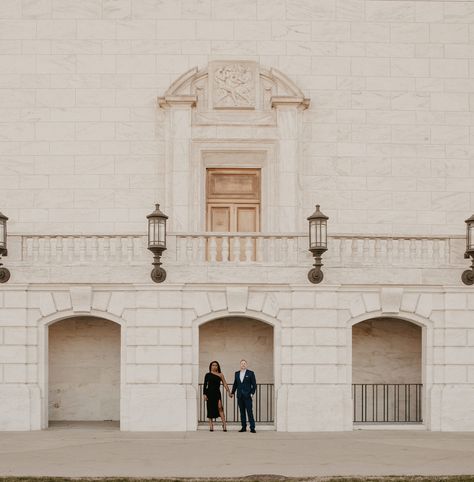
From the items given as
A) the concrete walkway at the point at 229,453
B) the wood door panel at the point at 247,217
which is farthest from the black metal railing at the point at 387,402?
the wood door panel at the point at 247,217

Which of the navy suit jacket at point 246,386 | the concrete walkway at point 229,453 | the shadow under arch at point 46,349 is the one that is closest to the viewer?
the concrete walkway at point 229,453

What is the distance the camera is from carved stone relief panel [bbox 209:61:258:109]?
24375 millimetres

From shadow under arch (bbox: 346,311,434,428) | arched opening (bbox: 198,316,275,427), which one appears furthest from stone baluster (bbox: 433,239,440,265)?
arched opening (bbox: 198,316,275,427)

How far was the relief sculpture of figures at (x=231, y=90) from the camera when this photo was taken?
80.0 feet

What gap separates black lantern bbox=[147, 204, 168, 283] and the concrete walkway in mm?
3759

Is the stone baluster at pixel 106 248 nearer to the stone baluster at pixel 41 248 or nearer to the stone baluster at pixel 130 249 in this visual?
the stone baluster at pixel 130 249

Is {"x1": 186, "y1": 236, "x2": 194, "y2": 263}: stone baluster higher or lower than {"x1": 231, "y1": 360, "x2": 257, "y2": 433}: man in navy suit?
higher

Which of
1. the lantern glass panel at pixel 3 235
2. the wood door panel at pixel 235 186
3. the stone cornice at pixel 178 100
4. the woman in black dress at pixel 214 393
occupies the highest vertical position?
the stone cornice at pixel 178 100

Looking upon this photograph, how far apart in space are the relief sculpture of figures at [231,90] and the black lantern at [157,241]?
484cm

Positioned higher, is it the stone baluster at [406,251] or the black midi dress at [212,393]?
the stone baluster at [406,251]

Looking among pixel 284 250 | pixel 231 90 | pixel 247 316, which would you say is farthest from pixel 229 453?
pixel 231 90

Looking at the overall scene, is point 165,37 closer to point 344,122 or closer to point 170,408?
point 344,122

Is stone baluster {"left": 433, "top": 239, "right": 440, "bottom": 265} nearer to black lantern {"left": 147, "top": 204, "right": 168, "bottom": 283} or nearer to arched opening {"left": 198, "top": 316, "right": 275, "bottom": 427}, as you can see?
arched opening {"left": 198, "top": 316, "right": 275, "bottom": 427}

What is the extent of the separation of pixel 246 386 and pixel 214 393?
80 cm
